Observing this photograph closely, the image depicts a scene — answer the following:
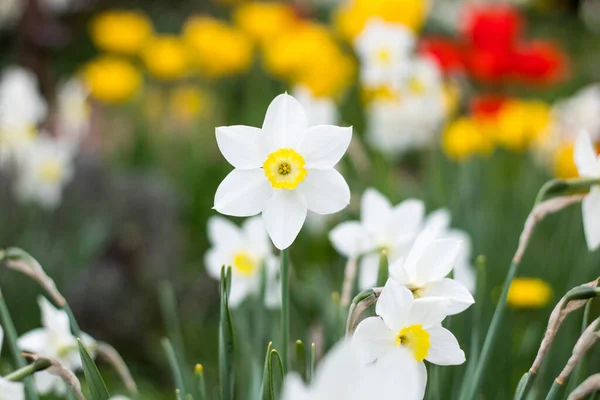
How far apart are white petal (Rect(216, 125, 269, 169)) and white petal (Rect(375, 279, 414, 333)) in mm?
209

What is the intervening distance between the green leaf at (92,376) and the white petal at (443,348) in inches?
15.1

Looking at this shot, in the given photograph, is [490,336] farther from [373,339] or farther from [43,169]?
[43,169]

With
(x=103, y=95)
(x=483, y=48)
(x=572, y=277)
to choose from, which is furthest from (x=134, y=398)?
(x=103, y=95)

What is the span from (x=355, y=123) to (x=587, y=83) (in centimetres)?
222

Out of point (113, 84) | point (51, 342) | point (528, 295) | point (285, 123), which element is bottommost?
point (528, 295)

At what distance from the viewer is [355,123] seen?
12.4ft

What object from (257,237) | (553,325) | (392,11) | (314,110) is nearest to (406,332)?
(553,325)

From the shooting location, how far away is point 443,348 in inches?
29.9

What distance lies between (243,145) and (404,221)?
0.39 meters

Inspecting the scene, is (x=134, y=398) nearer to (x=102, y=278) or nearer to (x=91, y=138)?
(x=102, y=278)

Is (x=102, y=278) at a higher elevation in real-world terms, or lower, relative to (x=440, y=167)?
lower

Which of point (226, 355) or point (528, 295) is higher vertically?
point (226, 355)

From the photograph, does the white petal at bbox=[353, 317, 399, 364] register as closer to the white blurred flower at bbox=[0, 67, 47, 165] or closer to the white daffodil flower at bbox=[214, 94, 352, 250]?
the white daffodil flower at bbox=[214, 94, 352, 250]

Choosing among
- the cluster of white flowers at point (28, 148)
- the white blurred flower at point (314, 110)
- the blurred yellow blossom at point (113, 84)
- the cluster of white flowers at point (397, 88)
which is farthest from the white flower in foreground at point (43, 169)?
the blurred yellow blossom at point (113, 84)
